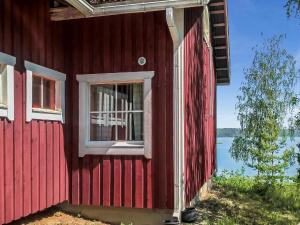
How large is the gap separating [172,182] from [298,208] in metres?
4.93

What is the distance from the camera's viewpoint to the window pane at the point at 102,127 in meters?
6.95

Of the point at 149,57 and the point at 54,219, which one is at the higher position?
the point at 149,57

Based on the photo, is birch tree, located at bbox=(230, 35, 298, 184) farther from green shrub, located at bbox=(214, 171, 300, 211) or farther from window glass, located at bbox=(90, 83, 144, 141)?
window glass, located at bbox=(90, 83, 144, 141)

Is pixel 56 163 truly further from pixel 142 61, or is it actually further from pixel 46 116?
pixel 142 61

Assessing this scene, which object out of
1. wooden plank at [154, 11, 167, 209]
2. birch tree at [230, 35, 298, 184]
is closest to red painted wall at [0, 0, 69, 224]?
wooden plank at [154, 11, 167, 209]

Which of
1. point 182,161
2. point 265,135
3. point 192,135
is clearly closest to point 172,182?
point 182,161

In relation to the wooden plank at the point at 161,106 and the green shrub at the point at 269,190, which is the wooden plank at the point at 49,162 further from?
the green shrub at the point at 269,190

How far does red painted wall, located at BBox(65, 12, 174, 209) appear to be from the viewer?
21.6 feet

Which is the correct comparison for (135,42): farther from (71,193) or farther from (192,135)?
(71,193)

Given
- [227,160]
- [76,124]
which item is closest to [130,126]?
[76,124]

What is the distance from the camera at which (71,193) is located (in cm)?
707

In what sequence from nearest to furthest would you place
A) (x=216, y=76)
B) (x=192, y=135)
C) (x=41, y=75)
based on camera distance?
(x=41, y=75) → (x=192, y=135) → (x=216, y=76)

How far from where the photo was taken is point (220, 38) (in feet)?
41.5

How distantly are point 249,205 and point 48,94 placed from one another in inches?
237
